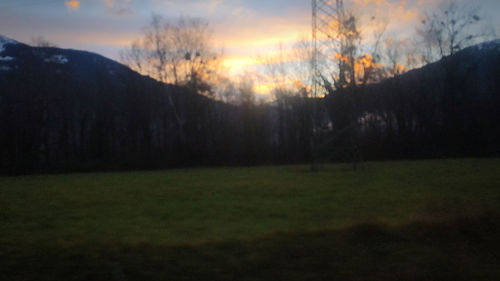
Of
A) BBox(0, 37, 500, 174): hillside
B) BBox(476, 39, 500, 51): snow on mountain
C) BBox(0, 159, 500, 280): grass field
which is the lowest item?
BBox(0, 159, 500, 280): grass field

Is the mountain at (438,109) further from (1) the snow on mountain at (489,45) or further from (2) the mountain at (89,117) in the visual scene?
(2) the mountain at (89,117)

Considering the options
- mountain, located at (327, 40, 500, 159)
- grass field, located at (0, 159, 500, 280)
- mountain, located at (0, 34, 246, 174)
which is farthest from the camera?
mountain, located at (327, 40, 500, 159)

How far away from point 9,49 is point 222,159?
2821 cm

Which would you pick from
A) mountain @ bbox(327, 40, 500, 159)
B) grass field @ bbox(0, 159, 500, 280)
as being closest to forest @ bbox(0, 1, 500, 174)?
mountain @ bbox(327, 40, 500, 159)

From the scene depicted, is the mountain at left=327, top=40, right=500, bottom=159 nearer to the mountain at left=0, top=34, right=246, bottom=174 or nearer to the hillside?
the hillside

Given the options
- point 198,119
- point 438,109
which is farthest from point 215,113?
point 438,109

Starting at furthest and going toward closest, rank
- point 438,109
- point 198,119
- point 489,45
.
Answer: point 198,119, point 438,109, point 489,45

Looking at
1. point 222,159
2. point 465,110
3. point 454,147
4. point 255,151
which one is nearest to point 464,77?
point 465,110

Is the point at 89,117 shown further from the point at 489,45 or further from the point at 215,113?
the point at 489,45

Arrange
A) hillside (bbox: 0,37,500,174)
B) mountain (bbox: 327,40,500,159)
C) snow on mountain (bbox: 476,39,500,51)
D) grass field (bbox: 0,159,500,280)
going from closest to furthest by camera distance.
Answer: grass field (bbox: 0,159,500,280), hillside (bbox: 0,37,500,174), mountain (bbox: 327,40,500,159), snow on mountain (bbox: 476,39,500,51)

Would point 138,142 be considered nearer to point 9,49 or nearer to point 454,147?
point 9,49

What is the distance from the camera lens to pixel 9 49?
44.1 meters

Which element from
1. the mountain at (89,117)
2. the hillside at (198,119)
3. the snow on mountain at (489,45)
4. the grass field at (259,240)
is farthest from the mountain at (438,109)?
the grass field at (259,240)

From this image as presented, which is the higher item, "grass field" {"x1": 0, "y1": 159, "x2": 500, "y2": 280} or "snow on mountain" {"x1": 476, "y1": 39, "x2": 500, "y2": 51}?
"snow on mountain" {"x1": 476, "y1": 39, "x2": 500, "y2": 51}
